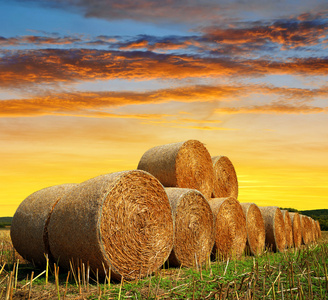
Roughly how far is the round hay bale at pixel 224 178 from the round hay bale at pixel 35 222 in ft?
14.9

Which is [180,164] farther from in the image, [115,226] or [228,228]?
[115,226]

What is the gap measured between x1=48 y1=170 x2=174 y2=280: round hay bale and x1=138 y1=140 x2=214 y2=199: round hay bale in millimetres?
2027

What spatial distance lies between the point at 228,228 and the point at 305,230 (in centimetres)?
1148

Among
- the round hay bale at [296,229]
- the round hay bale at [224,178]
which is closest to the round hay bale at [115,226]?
the round hay bale at [224,178]

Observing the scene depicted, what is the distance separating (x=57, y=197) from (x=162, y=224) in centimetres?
194

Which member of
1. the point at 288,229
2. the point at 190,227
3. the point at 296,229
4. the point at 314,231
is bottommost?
the point at 314,231

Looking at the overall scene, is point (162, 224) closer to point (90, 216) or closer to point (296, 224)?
point (90, 216)

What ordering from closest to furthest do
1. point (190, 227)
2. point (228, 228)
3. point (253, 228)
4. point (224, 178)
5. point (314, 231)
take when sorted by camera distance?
point (190, 227)
point (228, 228)
point (253, 228)
point (224, 178)
point (314, 231)

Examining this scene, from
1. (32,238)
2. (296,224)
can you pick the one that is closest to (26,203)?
(32,238)

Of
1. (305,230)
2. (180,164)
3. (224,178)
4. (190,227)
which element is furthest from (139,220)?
(305,230)

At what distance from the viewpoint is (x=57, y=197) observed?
6949 millimetres

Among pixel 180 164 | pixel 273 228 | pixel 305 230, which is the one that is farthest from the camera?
pixel 305 230

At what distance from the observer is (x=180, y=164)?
8711 millimetres

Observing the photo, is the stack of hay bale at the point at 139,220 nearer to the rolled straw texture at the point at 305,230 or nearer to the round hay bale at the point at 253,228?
the round hay bale at the point at 253,228
